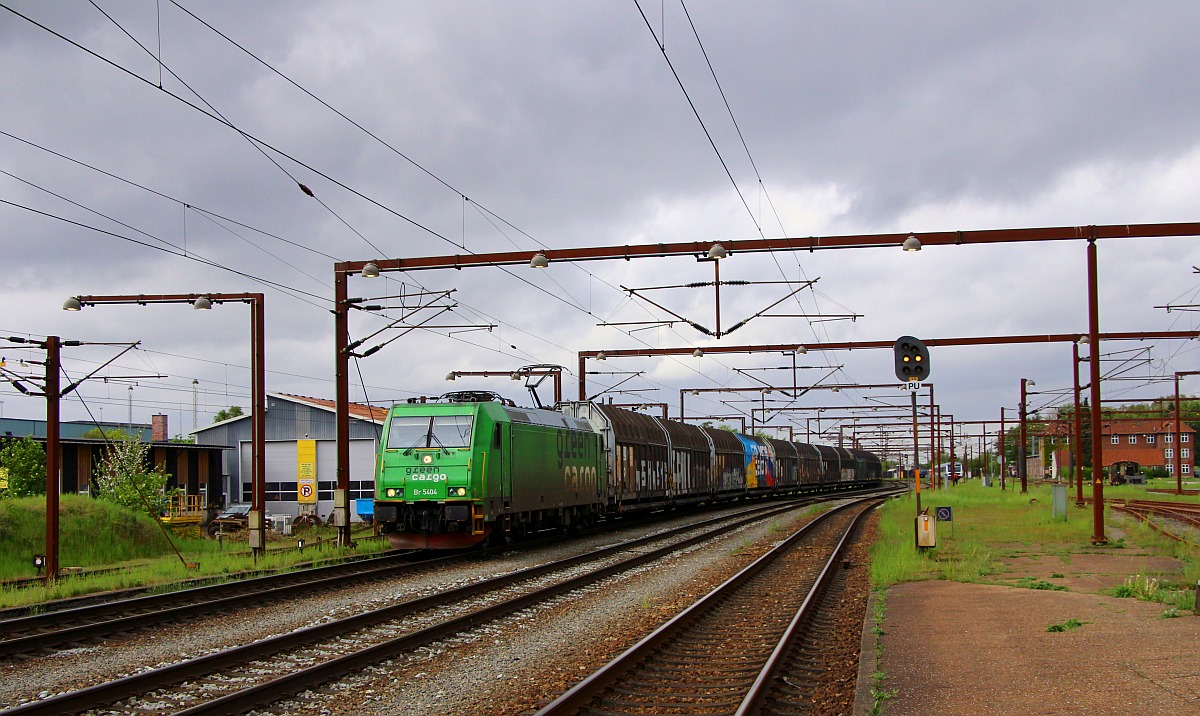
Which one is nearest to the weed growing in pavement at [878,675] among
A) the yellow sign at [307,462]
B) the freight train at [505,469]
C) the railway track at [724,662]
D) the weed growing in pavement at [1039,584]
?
the railway track at [724,662]

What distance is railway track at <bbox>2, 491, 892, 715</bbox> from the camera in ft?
27.7

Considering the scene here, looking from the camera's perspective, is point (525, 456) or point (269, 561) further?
point (525, 456)

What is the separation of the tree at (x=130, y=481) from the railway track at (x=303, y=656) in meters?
21.6

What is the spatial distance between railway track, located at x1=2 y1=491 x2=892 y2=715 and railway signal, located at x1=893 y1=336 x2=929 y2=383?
6.61 metres

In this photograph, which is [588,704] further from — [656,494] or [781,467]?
[781,467]

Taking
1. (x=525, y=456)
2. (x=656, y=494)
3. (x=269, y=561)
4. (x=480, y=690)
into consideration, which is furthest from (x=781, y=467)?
(x=480, y=690)

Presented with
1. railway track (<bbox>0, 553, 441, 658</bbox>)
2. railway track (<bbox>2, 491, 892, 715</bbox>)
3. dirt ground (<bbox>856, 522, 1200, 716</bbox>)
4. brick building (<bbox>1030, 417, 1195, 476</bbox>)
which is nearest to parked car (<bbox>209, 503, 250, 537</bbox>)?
railway track (<bbox>0, 553, 441, 658</bbox>)

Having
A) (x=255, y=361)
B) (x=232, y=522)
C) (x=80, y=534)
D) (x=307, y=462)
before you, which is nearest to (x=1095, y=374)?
(x=255, y=361)

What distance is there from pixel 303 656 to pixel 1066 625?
7877 millimetres

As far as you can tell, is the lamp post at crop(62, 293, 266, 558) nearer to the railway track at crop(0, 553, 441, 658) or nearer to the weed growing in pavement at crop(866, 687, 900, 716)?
the railway track at crop(0, 553, 441, 658)

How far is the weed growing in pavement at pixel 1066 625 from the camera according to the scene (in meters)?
10.7

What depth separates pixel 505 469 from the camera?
22.5 metres

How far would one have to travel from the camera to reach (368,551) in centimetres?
2277

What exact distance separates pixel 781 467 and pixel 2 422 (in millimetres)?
51146
